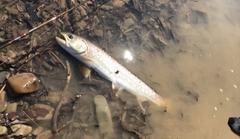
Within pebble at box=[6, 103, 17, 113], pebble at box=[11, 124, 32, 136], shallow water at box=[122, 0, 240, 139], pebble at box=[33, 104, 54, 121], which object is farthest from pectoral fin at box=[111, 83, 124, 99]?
pebble at box=[6, 103, 17, 113]

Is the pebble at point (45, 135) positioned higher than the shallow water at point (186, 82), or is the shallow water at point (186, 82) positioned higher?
the pebble at point (45, 135)

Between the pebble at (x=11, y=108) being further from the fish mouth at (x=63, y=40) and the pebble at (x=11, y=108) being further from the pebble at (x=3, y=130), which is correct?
the fish mouth at (x=63, y=40)

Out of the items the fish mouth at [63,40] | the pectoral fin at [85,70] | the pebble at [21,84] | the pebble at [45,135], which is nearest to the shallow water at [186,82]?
the pectoral fin at [85,70]

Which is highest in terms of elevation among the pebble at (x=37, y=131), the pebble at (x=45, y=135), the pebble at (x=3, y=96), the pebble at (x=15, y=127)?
the pebble at (x=3, y=96)

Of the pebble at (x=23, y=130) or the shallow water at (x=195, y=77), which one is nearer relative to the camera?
the pebble at (x=23, y=130)

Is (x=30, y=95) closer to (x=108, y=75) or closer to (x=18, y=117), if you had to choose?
(x=18, y=117)

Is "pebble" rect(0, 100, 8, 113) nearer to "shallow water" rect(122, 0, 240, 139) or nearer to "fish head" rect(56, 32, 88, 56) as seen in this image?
"fish head" rect(56, 32, 88, 56)

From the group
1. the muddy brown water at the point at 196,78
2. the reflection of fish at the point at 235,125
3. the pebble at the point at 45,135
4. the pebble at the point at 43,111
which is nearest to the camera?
the reflection of fish at the point at 235,125

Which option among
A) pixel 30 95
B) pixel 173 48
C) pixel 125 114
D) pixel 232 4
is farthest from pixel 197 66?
pixel 30 95
